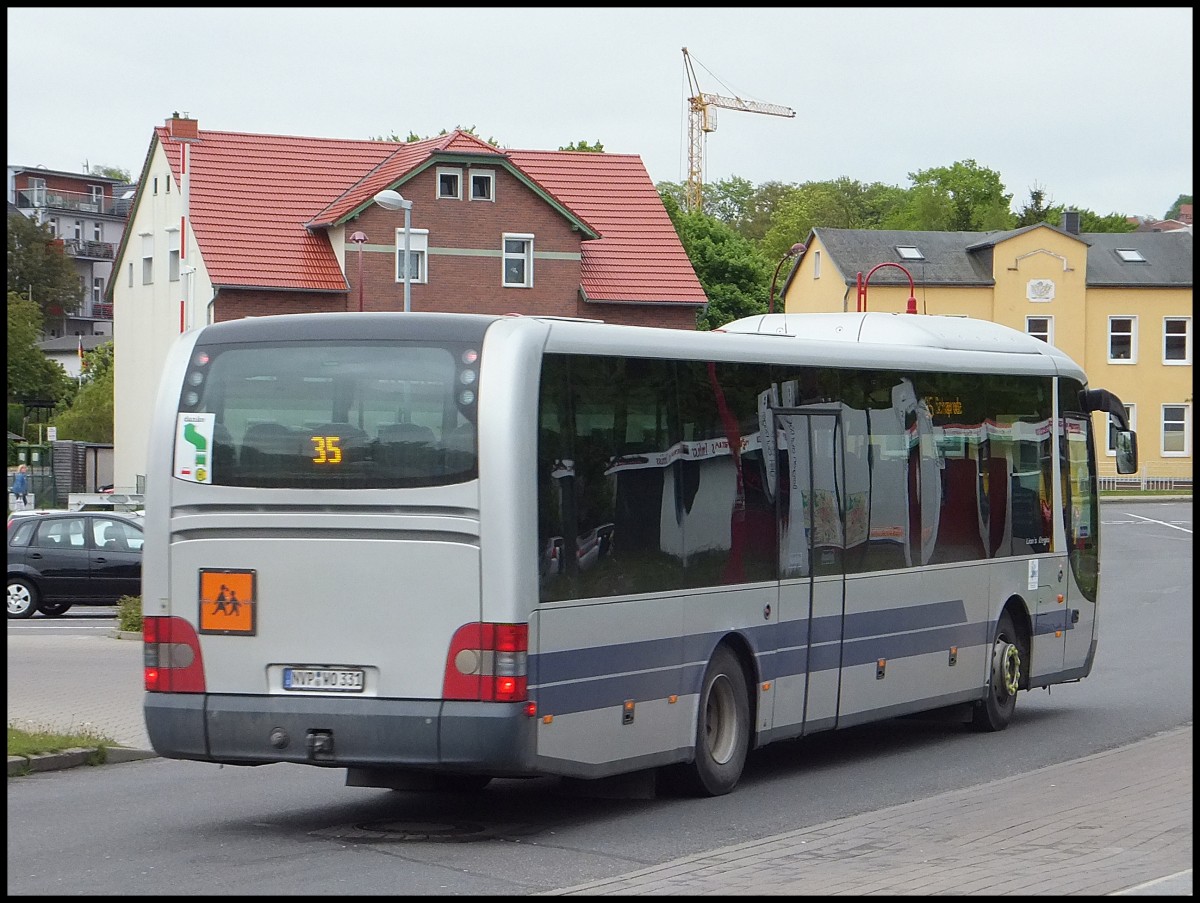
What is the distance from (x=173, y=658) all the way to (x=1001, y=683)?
7552 millimetres

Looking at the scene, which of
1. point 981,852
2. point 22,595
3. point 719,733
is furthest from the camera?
point 22,595

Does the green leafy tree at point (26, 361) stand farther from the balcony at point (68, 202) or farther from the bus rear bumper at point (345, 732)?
the bus rear bumper at point (345, 732)

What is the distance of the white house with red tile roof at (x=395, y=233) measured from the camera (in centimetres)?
5362

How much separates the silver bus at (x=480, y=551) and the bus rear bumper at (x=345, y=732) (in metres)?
0.01

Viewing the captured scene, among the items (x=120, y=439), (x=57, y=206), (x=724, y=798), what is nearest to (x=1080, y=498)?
(x=724, y=798)

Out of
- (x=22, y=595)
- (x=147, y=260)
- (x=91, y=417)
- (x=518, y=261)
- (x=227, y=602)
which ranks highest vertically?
(x=147, y=260)

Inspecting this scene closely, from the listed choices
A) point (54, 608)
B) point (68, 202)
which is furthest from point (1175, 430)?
point (68, 202)

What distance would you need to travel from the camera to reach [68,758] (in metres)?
12.5

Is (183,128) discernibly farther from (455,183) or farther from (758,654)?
(758,654)

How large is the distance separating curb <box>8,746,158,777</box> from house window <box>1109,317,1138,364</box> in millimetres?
70278

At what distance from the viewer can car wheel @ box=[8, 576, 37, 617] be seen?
2781 centimetres

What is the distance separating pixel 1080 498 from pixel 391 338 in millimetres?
8547

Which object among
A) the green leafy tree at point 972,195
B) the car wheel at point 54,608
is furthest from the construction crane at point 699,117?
the car wheel at point 54,608

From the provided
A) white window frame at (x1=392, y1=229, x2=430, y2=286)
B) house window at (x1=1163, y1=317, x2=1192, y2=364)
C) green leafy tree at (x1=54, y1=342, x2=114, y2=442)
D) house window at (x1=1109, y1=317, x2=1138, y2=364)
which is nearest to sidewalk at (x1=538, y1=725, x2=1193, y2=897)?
white window frame at (x1=392, y1=229, x2=430, y2=286)
